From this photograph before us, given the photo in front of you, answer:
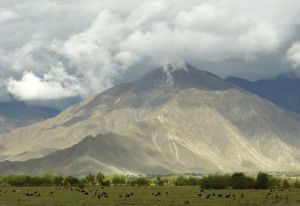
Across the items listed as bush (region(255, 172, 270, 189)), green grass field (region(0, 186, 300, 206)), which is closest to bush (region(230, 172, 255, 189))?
bush (region(255, 172, 270, 189))

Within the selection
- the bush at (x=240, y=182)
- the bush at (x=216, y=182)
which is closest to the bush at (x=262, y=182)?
the bush at (x=240, y=182)

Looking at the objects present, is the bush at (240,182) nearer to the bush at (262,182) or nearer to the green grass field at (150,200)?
the bush at (262,182)

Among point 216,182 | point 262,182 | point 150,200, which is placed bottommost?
point 150,200

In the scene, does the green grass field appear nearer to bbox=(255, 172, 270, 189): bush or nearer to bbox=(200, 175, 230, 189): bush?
bbox=(200, 175, 230, 189): bush

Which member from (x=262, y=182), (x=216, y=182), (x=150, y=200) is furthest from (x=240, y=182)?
(x=150, y=200)

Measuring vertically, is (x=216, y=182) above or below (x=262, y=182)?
below

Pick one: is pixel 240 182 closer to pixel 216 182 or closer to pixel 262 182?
pixel 216 182

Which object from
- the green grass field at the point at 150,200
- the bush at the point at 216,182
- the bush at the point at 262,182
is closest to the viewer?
the green grass field at the point at 150,200

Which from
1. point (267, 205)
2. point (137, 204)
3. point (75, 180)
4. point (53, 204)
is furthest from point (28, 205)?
point (75, 180)

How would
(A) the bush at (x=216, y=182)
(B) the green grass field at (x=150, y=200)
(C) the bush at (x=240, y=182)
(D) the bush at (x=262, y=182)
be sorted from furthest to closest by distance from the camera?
1. (D) the bush at (x=262, y=182)
2. (C) the bush at (x=240, y=182)
3. (A) the bush at (x=216, y=182)
4. (B) the green grass field at (x=150, y=200)

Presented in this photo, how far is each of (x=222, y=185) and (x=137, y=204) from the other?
224ft

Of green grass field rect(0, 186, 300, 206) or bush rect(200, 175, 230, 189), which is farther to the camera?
bush rect(200, 175, 230, 189)

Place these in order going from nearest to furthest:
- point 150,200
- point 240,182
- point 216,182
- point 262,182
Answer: point 150,200
point 216,182
point 240,182
point 262,182

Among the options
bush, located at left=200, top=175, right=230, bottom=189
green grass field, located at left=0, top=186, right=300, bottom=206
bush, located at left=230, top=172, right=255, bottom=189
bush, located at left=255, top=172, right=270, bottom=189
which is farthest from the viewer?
bush, located at left=255, top=172, right=270, bottom=189
